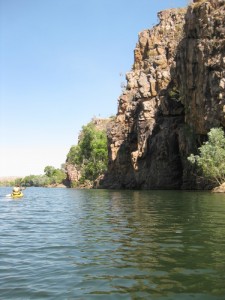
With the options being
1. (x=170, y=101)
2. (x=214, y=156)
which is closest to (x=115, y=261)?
(x=214, y=156)

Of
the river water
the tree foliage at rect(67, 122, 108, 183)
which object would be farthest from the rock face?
the river water

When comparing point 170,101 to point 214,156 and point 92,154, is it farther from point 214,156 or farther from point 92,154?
point 92,154

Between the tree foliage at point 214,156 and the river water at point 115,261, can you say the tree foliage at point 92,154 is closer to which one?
the tree foliage at point 214,156

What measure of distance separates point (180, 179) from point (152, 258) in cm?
6874

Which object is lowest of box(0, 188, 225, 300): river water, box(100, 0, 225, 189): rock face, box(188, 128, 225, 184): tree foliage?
box(0, 188, 225, 300): river water

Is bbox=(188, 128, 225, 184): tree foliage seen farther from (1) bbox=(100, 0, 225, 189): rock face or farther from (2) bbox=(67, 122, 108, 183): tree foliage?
(2) bbox=(67, 122, 108, 183): tree foliage

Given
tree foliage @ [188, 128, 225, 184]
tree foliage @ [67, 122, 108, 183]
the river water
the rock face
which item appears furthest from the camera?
tree foliage @ [67, 122, 108, 183]

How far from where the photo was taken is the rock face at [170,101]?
60281mm

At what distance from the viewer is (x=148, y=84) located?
90.1m

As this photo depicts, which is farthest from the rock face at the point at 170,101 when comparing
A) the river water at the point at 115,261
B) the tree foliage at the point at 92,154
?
the river water at the point at 115,261

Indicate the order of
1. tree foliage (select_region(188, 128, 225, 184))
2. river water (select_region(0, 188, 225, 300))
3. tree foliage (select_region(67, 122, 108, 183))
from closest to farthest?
river water (select_region(0, 188, 225, 300)), tree foliage (select_region(188, 128, 225, 184)), tree foliage (select_region(67, 122, 108, 183))

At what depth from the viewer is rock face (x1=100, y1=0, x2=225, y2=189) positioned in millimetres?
60281

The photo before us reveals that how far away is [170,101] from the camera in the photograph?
83625mm

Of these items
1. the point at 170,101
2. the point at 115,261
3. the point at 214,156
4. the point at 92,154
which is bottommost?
the point at 115,261
